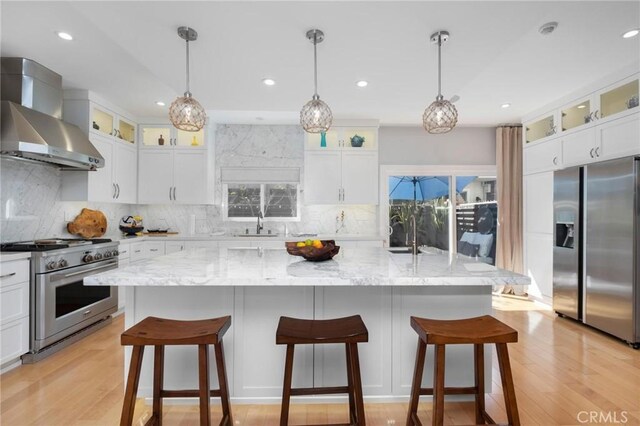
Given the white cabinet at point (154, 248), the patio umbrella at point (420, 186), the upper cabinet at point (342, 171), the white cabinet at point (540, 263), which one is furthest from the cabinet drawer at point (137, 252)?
the white cabinet at point (540, 263)

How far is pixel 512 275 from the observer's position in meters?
1.74

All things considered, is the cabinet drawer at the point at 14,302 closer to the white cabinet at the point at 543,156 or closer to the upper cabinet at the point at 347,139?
the upper cabinet at the point at 347,139

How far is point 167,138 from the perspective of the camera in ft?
16.4

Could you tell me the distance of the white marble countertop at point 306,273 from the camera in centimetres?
166

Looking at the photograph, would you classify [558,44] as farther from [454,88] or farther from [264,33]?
[264,33]

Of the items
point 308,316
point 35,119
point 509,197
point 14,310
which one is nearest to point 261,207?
point 35,119

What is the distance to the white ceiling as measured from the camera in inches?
85.2

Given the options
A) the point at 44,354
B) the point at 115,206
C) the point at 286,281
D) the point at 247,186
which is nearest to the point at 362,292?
the point at 286,281

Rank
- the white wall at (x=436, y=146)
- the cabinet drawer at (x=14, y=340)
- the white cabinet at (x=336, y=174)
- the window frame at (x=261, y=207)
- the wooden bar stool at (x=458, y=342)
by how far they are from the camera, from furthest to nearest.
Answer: the white wall at (x=436, y=146), the window frame at (x=261, y=207), the white cabinet at (x=336, y=174), the cabinet drawer at (x=14, y=340), the wooden bar stool at (x=458, y=342)

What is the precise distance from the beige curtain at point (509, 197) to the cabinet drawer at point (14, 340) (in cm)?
563

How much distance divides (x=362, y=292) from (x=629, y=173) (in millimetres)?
2873

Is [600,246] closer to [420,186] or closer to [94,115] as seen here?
[420,186]

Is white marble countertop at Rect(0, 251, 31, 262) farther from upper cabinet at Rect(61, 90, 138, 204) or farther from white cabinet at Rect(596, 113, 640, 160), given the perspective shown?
A: white cabinet at Rect(596, 113, 640, 160)

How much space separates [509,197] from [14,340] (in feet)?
19.6
